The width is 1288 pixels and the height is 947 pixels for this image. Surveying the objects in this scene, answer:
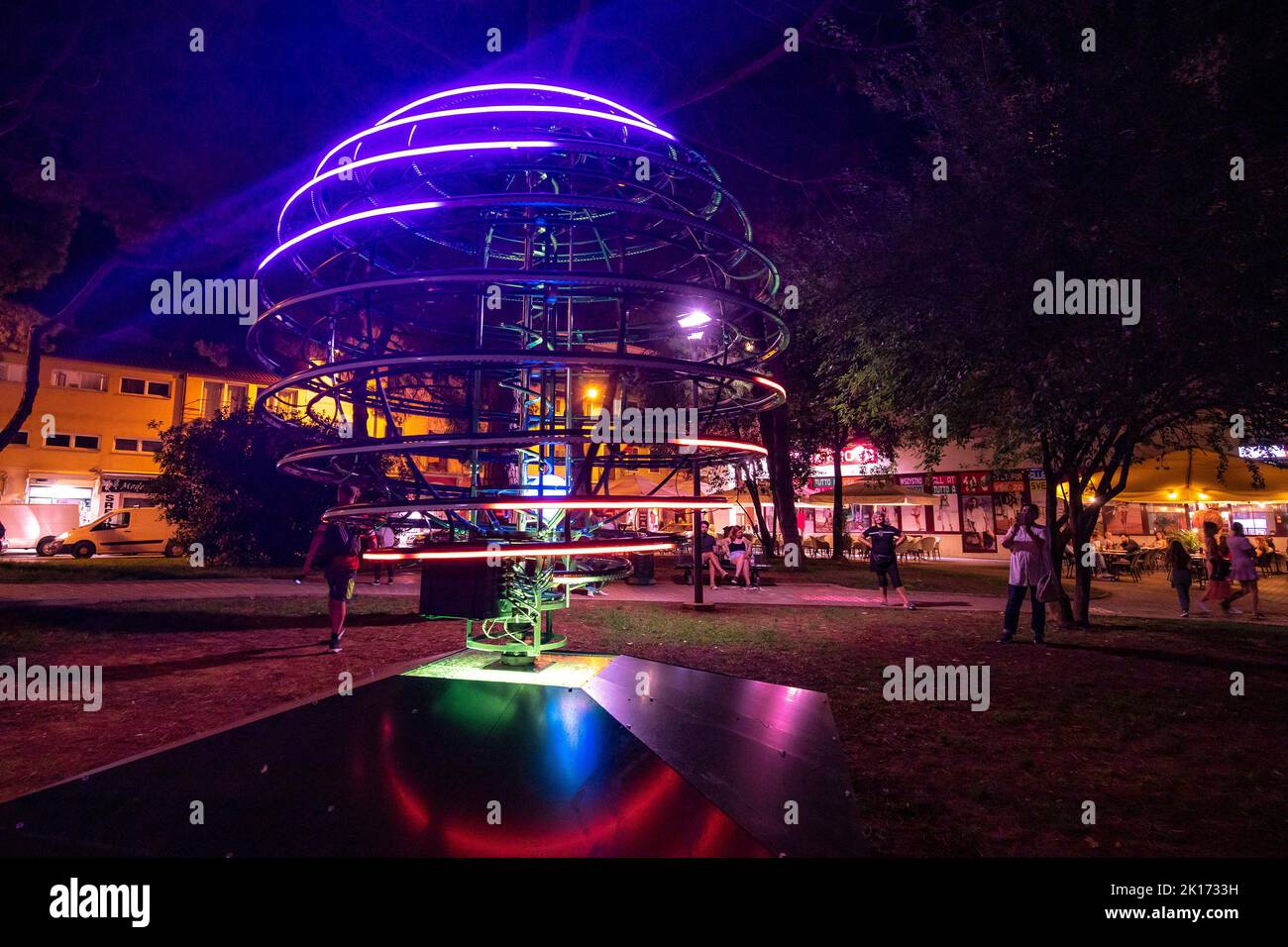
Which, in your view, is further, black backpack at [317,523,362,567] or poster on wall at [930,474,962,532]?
poster on wall at [930,474,962,532]

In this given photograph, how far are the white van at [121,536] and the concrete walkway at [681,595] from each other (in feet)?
49.4

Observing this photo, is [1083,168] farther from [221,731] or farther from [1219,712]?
[221,731]

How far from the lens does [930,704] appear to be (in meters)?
6.71

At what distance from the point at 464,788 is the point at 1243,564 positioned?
17.5 m

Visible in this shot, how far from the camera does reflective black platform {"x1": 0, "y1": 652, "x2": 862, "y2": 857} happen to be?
98.8 inches

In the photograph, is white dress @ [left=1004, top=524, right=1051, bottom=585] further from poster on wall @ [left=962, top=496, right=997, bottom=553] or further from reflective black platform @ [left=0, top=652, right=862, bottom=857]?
poster on wall @ [left=962, top=496, right=997, bottom=553]

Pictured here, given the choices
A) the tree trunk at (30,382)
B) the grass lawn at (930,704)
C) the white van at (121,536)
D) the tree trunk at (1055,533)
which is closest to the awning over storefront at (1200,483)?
the tree trunk at (1055,533)

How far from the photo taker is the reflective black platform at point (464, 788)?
2510 mm

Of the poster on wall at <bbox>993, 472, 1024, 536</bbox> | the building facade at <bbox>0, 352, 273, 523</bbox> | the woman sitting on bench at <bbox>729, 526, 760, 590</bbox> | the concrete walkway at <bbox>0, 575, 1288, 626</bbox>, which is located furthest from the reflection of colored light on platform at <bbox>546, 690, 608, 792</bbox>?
the building facade at <bbox>0, 352, 273, 523</bbox>

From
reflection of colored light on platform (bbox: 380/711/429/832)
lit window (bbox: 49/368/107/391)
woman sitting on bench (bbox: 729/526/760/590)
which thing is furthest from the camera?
lit window (bbox: 49/368/107/391)

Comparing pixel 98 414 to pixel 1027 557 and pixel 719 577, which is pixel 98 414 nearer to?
pixel 719 577

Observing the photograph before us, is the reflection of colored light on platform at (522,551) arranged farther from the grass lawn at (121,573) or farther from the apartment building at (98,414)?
the apartment building at (98,414)

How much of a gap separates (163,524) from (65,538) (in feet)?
11.8

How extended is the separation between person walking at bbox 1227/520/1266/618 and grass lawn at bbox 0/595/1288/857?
222 centimetres
